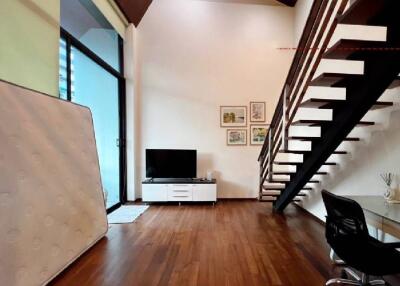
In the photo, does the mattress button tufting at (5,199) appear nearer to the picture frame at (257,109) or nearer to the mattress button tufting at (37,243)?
the mattress button tufting at (37,243)

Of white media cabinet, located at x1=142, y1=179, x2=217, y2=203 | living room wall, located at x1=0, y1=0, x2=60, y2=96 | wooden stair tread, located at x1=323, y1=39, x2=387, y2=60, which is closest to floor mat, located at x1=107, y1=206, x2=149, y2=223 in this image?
white media cabinet, located at x1=142, y1=179, x2=217, y2=203

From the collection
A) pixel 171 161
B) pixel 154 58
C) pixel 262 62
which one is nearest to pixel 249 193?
pixel 171 161

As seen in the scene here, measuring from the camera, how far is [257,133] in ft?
19.9

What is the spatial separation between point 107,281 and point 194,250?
3.50ft

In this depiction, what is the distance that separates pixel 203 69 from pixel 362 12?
169 inches

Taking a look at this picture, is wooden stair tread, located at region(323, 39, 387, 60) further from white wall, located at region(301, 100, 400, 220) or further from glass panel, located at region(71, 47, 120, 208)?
glass panel, located at region(71, 47, 120, 208)

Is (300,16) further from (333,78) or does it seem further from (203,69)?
(333,78)

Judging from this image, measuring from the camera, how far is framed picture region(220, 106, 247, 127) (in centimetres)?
604

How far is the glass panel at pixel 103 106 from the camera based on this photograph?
4.10 metres

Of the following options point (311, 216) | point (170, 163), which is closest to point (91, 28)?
point (170, 163)

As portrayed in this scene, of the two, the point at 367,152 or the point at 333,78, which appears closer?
the point at 333,78

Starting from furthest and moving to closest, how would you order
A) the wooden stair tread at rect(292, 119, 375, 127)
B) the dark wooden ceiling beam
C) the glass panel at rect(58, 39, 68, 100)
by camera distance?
the dark wooden ceiling beam, the glass panel at rect(58, 39, 68, 100), the wooden stair tread at rect(292, 119, 375, 127)

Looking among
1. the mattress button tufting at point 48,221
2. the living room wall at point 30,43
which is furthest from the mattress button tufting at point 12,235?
the living room wall at point 30,43

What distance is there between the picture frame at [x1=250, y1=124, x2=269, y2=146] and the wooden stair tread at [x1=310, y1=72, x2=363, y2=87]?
11.1 ft
